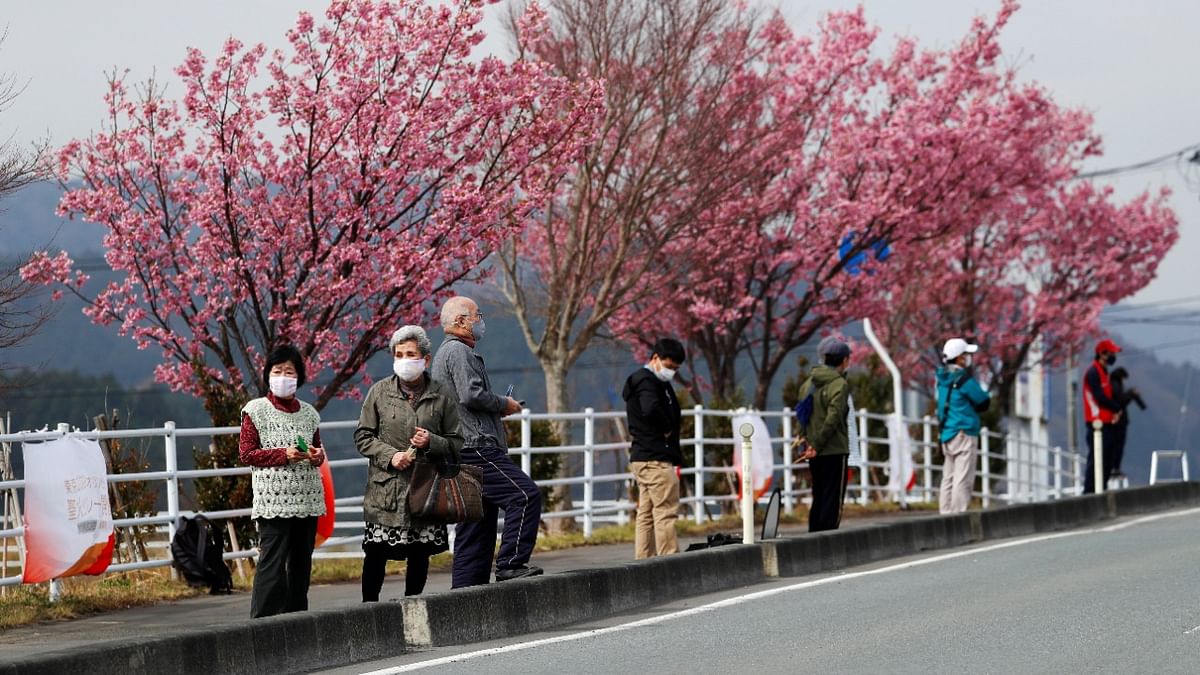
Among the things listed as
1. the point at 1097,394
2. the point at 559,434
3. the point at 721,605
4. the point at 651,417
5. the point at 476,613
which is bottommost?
the point at 721,605

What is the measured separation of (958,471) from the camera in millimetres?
19062

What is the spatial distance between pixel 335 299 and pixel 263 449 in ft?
27.9

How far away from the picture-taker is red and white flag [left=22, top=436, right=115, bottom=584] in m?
11.4

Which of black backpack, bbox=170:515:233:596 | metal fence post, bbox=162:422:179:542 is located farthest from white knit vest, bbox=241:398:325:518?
metal fence post, bbox=162:422:179:542

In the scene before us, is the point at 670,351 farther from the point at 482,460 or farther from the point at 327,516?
the point at 482,460

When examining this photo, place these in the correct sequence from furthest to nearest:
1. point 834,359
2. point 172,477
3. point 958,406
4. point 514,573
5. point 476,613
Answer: point 958,406
point 834,359
point 172,477
point 514,573
point 476,613

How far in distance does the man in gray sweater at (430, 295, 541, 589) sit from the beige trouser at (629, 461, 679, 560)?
2.58 metres

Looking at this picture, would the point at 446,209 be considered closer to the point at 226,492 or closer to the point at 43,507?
the point at 226,492

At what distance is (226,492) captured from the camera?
15.2 meters

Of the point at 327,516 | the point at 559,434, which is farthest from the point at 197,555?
the point at 559,434

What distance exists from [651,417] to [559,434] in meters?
8.30

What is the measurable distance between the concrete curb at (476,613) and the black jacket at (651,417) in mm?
849

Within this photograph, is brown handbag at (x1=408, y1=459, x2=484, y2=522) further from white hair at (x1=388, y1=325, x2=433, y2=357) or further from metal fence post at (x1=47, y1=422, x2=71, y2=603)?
metal fence post at (x1=47, y1=422, x2=71, y2=603)

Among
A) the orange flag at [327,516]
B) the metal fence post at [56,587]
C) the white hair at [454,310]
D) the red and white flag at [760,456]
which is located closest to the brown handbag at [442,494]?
the white hair at [454,310]
